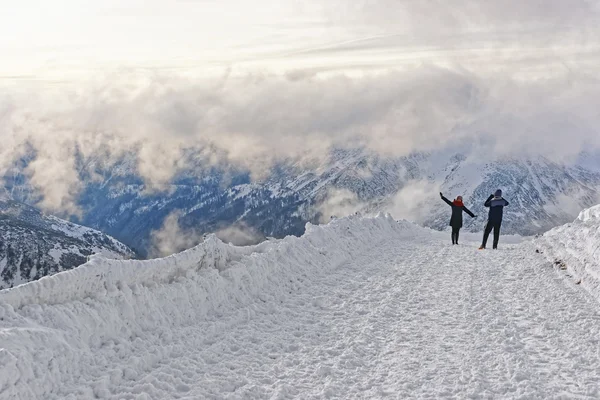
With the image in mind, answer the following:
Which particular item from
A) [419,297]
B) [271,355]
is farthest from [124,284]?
[419,297]

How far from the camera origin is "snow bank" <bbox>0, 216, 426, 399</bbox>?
7738 mm

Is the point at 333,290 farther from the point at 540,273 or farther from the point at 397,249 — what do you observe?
the point at 397,249

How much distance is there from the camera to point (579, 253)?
18016mm

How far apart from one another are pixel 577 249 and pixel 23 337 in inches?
667

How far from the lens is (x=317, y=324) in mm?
11930

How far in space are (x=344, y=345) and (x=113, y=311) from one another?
4.22 m

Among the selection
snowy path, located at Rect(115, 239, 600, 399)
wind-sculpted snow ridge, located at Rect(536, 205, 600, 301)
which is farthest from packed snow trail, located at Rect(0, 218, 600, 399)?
wind-sculpted snow ridge, located at Rect(536, 205, 600, 301)

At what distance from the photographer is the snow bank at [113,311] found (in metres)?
7.74

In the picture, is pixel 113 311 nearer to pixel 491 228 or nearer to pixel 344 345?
pixel 344 345

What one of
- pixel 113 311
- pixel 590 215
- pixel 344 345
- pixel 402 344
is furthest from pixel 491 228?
pixel 113 311

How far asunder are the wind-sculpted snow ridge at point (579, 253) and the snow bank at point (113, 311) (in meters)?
7.78

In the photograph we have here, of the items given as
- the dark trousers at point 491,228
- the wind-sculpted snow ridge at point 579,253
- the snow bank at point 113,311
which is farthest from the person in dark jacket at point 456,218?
the snow bank at point 113,311

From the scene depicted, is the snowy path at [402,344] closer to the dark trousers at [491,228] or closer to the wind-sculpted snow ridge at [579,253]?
the wind-sculpted snow ridge at [579,253]

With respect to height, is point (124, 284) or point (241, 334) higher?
point (124, 284)
